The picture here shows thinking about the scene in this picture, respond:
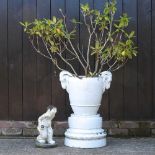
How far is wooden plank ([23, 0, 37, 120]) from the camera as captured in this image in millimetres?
7828

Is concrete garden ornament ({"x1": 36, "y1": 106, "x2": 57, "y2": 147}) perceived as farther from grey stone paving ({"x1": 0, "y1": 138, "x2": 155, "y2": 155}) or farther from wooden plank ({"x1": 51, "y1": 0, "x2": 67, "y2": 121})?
wooden plank ({"x1": 51, "y1": 0, "x2": 67, "y2": 121})

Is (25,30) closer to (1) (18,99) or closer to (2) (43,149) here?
(1) (18,99)

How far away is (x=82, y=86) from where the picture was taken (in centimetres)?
704

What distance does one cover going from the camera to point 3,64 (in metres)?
7.89

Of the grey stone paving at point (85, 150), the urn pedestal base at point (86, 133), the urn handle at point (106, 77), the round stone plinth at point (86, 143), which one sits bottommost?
the grey stone paving at point (85, 150)

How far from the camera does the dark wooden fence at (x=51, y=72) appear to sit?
307 inches

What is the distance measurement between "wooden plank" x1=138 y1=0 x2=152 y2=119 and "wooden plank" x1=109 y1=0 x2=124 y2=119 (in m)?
0.27

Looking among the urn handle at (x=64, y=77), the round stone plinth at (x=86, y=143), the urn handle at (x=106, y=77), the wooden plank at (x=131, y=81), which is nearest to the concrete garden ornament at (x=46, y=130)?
the round stone plinth at (x=86, y=143)

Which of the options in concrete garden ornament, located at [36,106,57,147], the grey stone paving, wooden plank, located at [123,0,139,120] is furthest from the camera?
wooden plank, located at [123,0,139,120]

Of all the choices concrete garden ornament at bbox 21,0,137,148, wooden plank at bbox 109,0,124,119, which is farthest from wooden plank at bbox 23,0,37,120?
wooden plank at bbox 109,0,124,119

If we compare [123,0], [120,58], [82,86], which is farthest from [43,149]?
[123,0]

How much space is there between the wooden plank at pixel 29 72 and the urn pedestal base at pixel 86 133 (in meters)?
0.93

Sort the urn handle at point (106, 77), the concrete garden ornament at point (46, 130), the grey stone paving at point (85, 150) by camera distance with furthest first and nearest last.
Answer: the urn handle at point (106, 77)
the concrete garden ornament at point (46, 130)
the grey stone paving at point (85, 150)

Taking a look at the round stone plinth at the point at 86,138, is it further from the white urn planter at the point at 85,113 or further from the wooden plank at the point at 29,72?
the wooden plank at the point at 29,72
